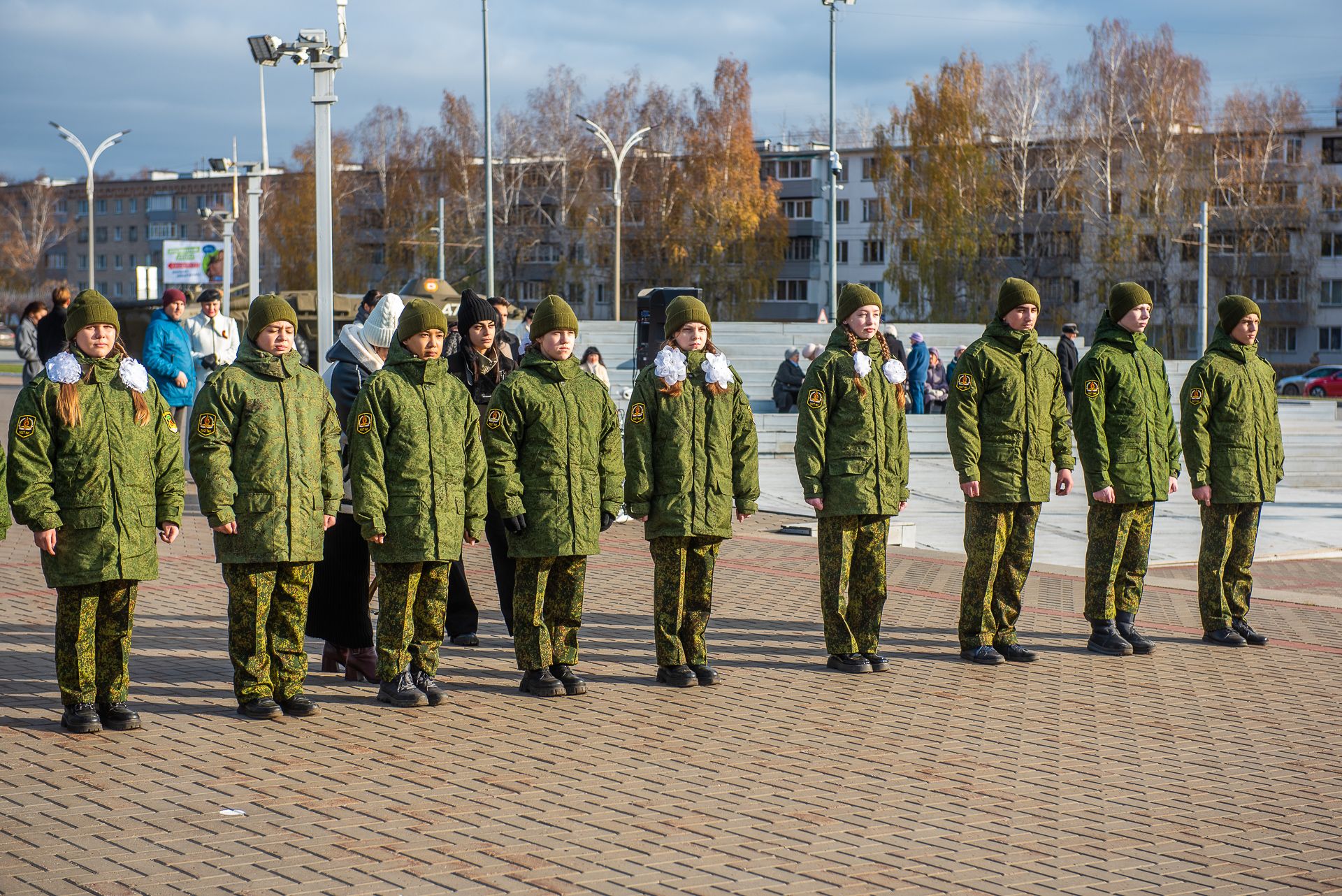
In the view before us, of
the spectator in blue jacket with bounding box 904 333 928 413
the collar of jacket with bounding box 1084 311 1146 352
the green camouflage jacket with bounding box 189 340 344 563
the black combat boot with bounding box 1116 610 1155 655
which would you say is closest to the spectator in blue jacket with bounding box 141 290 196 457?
the green camouflage jacket with bounding box 189 340 344 563

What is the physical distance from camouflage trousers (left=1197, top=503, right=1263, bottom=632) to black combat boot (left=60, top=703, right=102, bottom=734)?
5.95 m

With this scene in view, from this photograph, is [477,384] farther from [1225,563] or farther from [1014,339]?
[1225,563]

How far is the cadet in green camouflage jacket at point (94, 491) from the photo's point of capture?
6.29m

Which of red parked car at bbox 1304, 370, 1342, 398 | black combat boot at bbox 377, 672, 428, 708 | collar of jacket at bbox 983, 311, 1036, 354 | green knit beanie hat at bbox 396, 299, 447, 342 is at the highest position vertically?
green knit beanie hat at bbox 396, 299, 447, 342

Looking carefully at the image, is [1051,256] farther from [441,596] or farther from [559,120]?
[441,596]

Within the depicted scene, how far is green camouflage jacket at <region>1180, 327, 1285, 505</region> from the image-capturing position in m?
9.04

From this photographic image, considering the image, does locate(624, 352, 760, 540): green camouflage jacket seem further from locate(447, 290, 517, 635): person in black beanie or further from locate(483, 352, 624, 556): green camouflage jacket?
locate(447, 290, 517, 635): person in black beanie

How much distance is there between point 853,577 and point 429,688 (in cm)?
229

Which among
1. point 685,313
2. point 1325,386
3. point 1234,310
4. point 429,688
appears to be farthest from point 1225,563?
point 1325,386

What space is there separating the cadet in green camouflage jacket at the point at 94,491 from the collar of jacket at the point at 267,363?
0.39 meters

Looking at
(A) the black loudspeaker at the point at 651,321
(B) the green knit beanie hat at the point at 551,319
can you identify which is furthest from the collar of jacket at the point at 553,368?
(A) the black loudspeaker at the point at 651,321

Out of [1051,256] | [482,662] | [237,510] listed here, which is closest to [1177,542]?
[482,662]

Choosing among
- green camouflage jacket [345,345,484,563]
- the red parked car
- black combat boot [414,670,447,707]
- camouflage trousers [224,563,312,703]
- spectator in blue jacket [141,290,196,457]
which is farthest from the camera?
the red parked car

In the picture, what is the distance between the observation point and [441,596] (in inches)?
281
